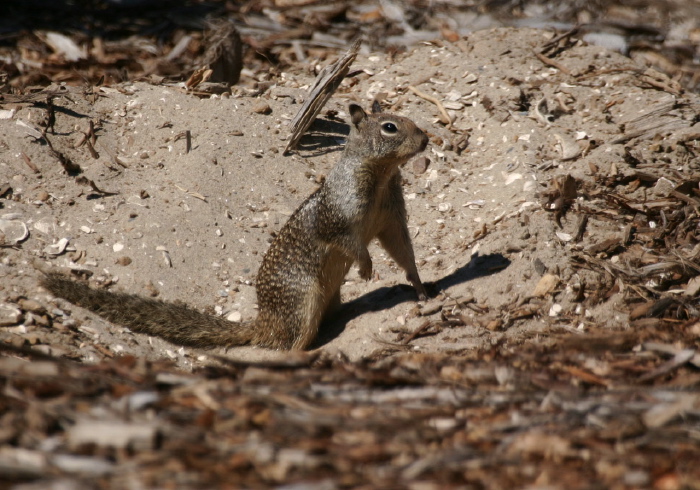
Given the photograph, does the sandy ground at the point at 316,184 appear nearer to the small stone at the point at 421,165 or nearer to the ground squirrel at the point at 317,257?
the small stone at the point at 421,165

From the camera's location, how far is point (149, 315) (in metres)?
5.45

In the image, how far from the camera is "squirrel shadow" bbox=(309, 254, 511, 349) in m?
5.73

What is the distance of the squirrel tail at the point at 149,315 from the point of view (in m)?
5.35

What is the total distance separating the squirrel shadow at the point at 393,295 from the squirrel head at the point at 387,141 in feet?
3.95

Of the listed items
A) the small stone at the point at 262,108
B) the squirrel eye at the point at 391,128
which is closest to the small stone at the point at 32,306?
the squirrel eye at the point at 391,128

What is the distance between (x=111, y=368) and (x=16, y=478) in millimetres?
855

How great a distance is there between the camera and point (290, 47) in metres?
9.62

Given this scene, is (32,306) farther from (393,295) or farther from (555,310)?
(555,310)

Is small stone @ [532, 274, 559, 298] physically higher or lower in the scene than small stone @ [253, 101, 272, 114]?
lower

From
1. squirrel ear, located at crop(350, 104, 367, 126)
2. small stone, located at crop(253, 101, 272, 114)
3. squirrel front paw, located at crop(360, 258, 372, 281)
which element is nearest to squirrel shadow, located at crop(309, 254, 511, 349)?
squirrel front paw, located at crop(360, 258, 372, 281)

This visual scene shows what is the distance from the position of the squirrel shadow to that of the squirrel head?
121 cm

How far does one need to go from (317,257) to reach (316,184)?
1.79m

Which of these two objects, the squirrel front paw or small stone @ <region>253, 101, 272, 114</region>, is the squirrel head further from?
small stone @ <region>253, 101, 272, 114</region>

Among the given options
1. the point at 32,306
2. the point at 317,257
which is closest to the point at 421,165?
the point at 317,257
